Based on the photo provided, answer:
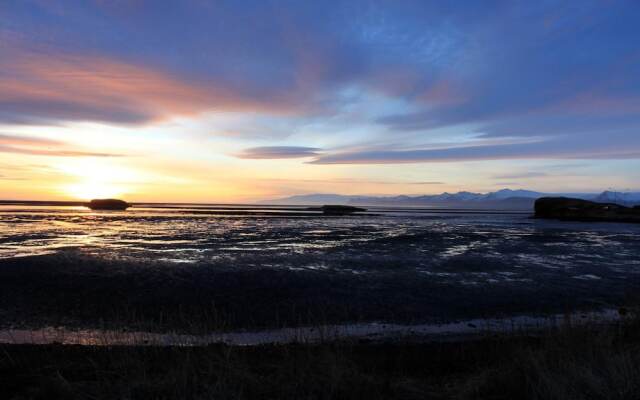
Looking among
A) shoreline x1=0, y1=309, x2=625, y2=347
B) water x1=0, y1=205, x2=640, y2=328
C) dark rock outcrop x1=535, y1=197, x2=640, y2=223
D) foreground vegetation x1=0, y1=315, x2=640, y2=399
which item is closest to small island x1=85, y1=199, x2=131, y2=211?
water x1=0, y1=205, x2=640, y2=328

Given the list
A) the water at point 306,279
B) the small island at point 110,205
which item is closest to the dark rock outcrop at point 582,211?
the water at point 306,279

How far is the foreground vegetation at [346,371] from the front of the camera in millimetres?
7105

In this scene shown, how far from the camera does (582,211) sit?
7462 cm

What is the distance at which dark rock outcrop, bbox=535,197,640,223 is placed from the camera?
224ft

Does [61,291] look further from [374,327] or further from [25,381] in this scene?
[374,327]

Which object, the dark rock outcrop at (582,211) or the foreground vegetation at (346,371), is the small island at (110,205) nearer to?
the dark rock outcrop at (582,211)

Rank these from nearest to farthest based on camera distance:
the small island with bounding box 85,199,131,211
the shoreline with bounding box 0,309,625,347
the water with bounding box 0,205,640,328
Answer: the shoreline with bounding box 0,309,625,347, the water with bounding box 0,205,640,328, the small island with bounding box 85,199,131,211

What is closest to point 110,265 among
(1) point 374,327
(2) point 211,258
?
(2) point 211,258

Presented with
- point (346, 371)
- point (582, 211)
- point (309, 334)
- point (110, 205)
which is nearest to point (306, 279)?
point (309, 334)

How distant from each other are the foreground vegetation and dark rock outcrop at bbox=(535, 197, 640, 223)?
67.5 meters

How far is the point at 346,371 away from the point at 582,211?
79408mm

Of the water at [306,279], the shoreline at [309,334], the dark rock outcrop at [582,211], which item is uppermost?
the dark rock outcrop at [582,211]

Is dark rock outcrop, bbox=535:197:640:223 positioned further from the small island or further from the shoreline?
the small island

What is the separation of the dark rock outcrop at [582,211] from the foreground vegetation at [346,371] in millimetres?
67467
